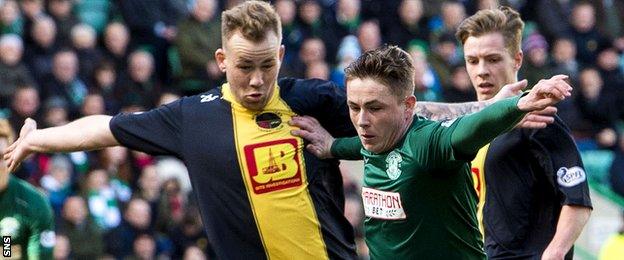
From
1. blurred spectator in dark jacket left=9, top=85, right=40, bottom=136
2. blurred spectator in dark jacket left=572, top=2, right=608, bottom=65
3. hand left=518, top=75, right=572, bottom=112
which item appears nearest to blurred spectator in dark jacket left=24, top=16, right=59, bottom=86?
blurred spectator in dark jacket left=9, top=85, right=40, bottom=136

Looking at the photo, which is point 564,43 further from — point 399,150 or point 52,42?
point 399,150

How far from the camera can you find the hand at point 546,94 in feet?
23.2

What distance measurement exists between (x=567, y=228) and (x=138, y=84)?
8.99 m

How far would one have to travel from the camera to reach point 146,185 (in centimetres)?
1599

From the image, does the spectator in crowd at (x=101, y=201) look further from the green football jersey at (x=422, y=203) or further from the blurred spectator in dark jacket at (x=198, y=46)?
the green football jersey at (x=422, y=203)

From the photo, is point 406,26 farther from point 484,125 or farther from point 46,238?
point 484,125

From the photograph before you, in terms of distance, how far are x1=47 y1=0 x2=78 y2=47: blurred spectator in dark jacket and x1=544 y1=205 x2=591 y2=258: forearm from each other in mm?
9099

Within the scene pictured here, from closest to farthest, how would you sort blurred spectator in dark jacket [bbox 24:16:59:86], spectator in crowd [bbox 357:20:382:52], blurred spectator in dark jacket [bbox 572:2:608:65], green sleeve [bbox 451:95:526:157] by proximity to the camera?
1. green sleeve [bbox 451:95:526:157]
2. blurred spectator in dark jacket [bbox 24:16:59:86]
3. spectator in crowd [bbox 357:20:382:52]
4. blurred spectator in dark jacket [bbox 572:2:608:65]

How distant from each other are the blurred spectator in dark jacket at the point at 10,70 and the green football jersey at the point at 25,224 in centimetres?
575

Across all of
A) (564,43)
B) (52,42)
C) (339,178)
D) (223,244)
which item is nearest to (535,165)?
(339,178)

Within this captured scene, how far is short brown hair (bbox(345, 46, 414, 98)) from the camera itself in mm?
7996

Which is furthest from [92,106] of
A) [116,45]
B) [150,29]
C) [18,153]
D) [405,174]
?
[405,174]

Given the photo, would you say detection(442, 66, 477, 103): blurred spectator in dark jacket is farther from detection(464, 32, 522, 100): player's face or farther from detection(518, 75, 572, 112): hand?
detection(518, 75, 572, 112): hand

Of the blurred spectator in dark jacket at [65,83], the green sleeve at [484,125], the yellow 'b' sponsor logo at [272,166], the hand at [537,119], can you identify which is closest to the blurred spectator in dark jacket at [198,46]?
the blurred spectator in dark jacket at [65,83]
